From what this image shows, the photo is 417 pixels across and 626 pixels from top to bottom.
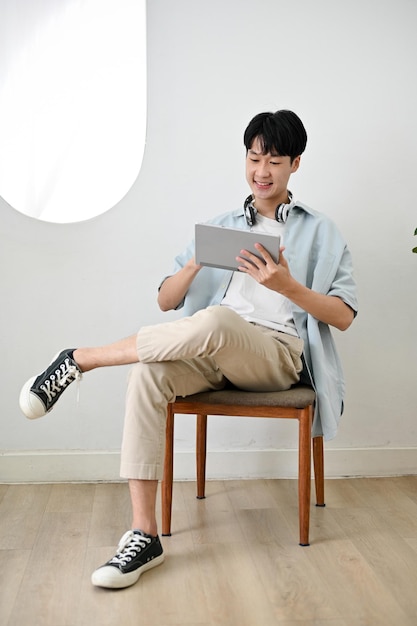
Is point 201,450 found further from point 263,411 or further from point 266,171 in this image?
point 266,171

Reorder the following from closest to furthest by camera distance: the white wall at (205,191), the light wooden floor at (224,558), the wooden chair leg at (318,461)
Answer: the light wooden floor at (224,558), the wooden chair leg at (318,461), the white wall at (205,191)

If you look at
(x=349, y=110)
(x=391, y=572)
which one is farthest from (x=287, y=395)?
(x=349, y=110)

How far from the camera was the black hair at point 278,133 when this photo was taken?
8.21 feet

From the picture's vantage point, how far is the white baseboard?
116 inches

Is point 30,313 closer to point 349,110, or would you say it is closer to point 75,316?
point 75,316

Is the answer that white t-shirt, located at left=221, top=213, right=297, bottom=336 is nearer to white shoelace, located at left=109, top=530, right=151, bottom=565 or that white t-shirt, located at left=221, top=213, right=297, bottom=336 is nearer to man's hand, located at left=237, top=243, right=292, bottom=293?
man's hand, located at left=237, top=243, right=292, bottom=293

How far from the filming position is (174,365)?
225 cm

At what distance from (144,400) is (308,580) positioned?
65 cm

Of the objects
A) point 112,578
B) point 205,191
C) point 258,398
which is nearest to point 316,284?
point 258,398

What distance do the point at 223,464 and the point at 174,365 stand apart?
3.01ft

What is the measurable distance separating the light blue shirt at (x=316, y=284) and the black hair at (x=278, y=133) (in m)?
0.21

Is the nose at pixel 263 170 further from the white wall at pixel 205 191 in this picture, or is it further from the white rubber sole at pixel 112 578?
the white rubber sole at pixel 112 578

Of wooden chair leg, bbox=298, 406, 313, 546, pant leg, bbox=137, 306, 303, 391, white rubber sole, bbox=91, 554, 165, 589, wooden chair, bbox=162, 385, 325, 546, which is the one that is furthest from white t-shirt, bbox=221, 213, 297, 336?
white rubber sole, bbox=91, 554, 165, 589

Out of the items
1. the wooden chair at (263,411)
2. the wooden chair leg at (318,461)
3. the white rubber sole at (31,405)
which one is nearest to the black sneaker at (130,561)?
the wooden chair at (263,411)
